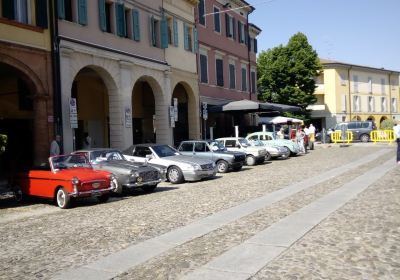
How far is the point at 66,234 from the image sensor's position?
8.69 metres

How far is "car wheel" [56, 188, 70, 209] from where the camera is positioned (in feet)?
39.9

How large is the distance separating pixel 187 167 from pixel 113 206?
5188 millimetres

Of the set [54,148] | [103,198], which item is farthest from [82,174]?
[54,148]

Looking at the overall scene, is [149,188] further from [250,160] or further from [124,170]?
[250,160]

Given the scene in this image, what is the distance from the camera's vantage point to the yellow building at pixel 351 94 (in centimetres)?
6034

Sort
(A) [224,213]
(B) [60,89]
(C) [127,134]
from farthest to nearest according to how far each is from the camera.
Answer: (C) [127,134] < (B) [60,89] < (A) [224,213]

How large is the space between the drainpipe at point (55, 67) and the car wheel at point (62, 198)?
6.01 m

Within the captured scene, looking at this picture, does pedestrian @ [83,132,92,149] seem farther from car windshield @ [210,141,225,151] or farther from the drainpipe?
car windshield @ [210,141,225,151]

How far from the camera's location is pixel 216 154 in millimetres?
20266

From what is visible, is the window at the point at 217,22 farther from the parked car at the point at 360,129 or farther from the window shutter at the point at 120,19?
the parked car at the point at 360,129

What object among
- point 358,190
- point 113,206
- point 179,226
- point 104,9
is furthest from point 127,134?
point 179,226

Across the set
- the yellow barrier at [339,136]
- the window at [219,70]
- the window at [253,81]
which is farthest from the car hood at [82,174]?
the yellow barrier at [339,136]

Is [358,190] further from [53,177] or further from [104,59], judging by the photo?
[104,59]

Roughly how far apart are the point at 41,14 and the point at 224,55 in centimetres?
1883
